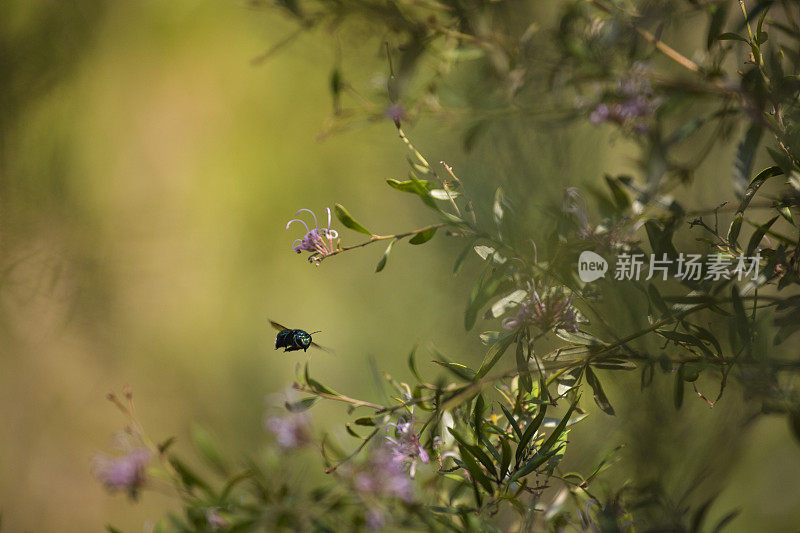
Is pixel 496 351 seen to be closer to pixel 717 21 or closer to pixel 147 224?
pixel 717 21

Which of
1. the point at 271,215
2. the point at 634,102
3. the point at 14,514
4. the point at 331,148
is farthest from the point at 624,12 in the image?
the point at 14,514

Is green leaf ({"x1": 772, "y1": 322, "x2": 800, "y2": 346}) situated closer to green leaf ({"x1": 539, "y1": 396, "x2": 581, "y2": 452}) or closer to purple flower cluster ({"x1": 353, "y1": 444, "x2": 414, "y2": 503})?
green leaf ({"x1": 539, "y1": 396, "x2": 581, "y2": 452})

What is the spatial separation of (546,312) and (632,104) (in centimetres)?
17

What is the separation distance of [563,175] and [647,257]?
0.73 ft

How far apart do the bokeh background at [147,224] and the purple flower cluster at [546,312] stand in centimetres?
57

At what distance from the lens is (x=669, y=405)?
0.42 metres

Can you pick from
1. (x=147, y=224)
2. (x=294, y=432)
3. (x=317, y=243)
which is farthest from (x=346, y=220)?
(x=147, y=224)

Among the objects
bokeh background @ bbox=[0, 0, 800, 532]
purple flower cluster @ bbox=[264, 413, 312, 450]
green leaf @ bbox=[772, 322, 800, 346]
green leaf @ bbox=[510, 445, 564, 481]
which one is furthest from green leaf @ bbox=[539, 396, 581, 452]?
bokeh background @ bbox=[0, 0, 800, 532]

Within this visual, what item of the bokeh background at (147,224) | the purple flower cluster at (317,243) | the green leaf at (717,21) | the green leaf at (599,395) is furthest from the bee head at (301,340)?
the bokeh background at (147,224)

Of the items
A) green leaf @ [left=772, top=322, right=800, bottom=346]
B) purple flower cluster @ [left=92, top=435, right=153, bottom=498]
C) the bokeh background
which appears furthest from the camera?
the bokeh background

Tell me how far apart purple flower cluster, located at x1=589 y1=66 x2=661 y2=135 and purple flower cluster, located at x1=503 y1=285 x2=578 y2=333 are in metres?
0.15

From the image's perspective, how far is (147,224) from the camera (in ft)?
3.32

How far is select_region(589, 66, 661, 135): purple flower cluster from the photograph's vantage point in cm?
36

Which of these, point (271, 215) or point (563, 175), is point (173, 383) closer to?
point (271, 215)
